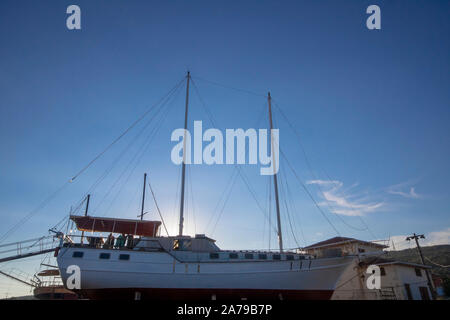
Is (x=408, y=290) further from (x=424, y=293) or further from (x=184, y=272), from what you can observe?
(x=184, y=272)

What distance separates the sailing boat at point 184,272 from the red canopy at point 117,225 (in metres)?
0.19

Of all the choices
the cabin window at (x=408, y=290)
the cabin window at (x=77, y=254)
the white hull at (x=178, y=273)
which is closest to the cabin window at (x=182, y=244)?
the white hull at (x=178, y=273)

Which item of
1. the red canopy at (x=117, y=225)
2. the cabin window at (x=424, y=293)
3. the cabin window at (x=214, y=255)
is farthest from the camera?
the cabin window at (x=424, y=293)

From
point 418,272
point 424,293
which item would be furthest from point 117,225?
point 424,293

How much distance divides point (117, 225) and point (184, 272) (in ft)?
23.7

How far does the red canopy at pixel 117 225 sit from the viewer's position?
22281 millimetres

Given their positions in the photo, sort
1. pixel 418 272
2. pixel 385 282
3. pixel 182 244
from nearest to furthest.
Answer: pixel 182 244 → pixel 385 282 → pixel 418 272

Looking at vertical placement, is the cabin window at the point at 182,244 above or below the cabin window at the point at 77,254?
above

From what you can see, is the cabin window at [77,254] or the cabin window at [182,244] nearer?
the cabin window at [77,254]

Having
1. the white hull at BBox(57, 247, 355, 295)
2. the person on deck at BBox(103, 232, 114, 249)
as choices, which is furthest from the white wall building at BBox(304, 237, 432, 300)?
the person on deck at BBox(103, 232, 114, 249)

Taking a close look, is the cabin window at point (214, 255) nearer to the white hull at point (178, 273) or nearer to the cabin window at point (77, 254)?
the white hull at point (178, 273)

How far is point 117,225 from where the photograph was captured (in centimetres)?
2289
